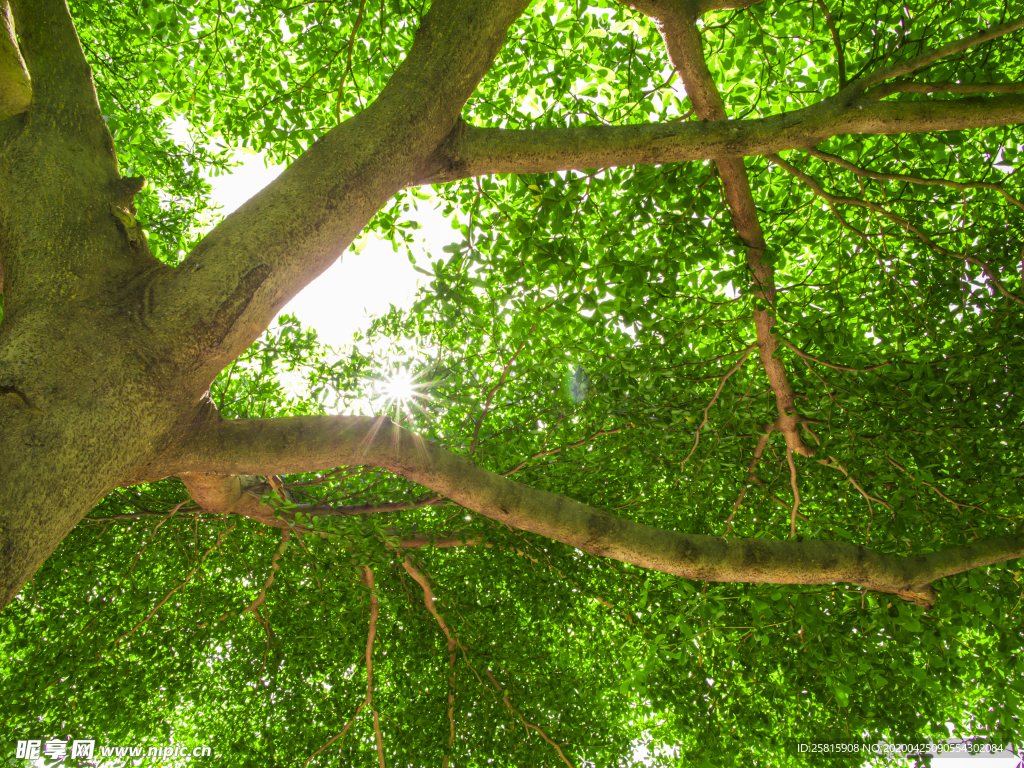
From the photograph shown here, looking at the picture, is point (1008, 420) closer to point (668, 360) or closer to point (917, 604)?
point (917, 604)

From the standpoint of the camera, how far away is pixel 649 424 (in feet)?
17.6

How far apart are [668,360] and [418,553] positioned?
4.65 m

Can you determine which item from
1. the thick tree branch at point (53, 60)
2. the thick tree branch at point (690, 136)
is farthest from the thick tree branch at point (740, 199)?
the thick tree branch at point (53, 60)

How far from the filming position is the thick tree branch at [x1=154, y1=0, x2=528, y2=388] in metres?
2.09

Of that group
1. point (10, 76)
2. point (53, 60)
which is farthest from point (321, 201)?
point (53, 60)

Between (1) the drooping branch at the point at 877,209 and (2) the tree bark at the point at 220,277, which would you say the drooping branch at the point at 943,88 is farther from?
(1) the drooping branch at the point at 877,209

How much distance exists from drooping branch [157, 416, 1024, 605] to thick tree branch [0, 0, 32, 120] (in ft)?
5.53

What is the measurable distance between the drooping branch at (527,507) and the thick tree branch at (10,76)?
1.69m

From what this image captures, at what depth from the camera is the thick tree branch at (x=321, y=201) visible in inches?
82.4

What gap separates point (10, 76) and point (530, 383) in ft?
15.6

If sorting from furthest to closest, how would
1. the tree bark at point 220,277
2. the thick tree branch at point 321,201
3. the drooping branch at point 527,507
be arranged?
the drooping branch at point 527,507
the thick tree branch at point 321,201
the tree bark at point 220,277

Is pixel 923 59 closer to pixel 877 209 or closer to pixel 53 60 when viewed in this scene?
pixel 877 209

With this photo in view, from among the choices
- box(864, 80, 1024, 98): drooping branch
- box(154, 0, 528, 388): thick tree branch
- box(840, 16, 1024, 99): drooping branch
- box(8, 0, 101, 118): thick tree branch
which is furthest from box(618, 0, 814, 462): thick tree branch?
box(8, 0, 101, 118): thick tree branch

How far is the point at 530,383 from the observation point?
607cm
